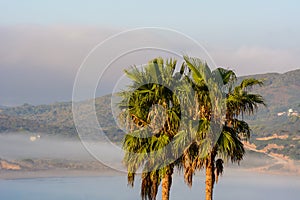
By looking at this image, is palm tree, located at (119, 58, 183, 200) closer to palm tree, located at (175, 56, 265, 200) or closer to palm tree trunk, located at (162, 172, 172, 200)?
palm tree trunk, located at (162, 172, 172, 200)

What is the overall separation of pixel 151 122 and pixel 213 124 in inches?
109

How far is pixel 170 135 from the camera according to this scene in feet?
108

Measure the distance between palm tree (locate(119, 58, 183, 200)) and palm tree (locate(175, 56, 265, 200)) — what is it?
83cm

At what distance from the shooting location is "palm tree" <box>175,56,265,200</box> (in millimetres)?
31531

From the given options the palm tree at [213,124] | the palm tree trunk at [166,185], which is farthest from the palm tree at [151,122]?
the palm tree at [213,124]

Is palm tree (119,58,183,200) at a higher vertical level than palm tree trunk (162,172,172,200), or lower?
higher

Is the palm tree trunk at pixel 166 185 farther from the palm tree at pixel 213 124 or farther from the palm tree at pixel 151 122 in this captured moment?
the palm tree at pixel 213 124

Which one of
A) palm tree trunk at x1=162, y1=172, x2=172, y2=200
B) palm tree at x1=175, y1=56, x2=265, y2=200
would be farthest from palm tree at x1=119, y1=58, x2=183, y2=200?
palm tree at x1=175, y1=56, x2=265, y2=200

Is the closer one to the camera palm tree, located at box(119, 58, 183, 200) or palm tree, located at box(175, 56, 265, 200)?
palm tree, located at box(175, 56, 265, 200)

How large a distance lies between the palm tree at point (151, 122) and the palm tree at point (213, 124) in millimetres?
833

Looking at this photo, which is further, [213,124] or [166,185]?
[166,185]

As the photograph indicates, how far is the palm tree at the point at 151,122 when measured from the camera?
107 ft

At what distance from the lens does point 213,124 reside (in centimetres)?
3183

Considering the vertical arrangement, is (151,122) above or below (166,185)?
above
